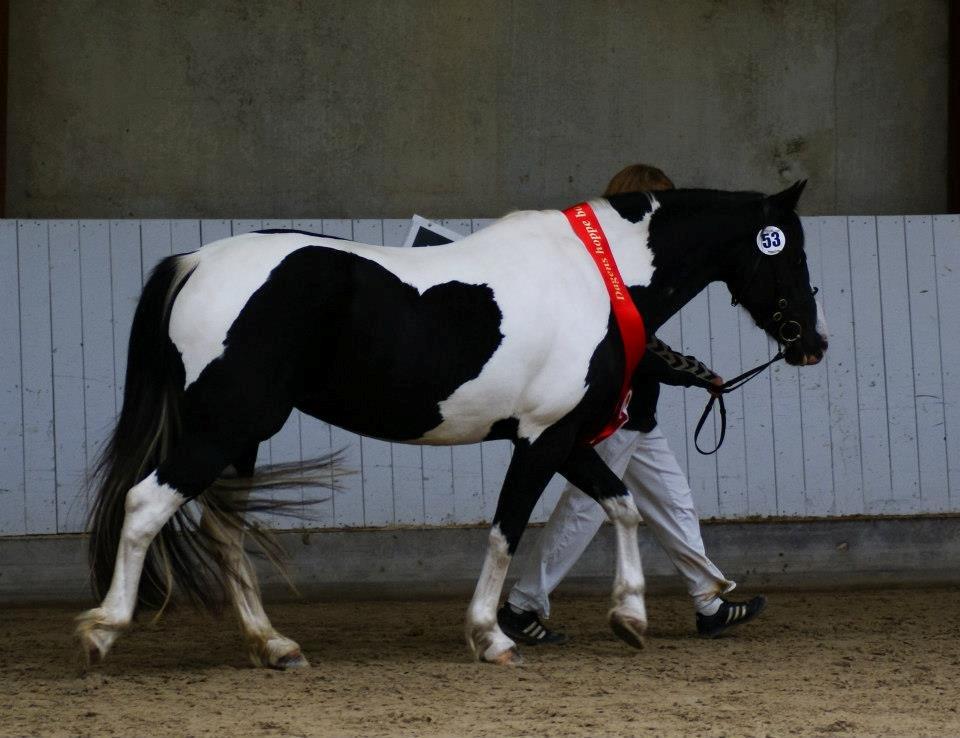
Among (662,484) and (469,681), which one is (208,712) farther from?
(662,484)

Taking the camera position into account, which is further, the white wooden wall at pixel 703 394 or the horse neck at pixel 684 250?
the white wooden wall at pixel 703 394

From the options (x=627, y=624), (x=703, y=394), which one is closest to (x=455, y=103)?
(x=703, y=394)

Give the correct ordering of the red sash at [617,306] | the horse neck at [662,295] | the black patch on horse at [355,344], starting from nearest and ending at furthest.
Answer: the black patch on horse at [355,344] → the red sash at [617,306] → the horse neck at [662,295]

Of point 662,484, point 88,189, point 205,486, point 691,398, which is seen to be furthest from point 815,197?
point 205,486

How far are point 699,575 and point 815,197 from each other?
3045 mm

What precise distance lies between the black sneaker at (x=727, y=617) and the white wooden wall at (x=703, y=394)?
127cm

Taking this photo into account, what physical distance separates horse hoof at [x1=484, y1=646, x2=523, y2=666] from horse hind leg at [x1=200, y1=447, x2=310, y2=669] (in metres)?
0.58

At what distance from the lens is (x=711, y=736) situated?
3.36 metres

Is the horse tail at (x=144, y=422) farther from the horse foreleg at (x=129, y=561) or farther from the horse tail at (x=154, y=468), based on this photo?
the horse foreleg at (x=129, y=561)

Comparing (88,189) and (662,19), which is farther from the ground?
(662,19)

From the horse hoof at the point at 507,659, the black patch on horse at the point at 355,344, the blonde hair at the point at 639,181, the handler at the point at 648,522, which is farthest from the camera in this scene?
the blonde hair at the point at 639,181

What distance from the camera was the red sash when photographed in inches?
172

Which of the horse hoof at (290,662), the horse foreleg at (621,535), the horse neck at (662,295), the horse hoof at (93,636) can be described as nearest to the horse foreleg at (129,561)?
the horse hoof at (93,636)

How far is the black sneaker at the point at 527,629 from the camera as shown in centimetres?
472
